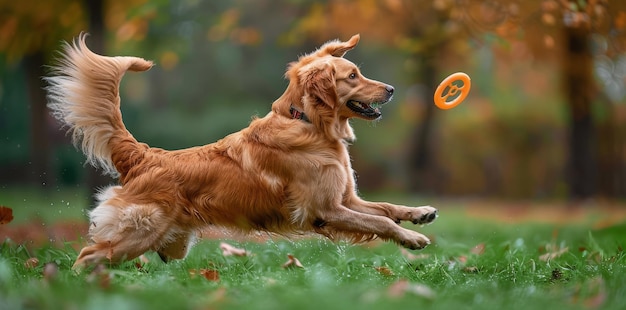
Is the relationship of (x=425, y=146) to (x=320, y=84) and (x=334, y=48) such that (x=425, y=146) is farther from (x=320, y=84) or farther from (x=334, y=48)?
(x=320, y=84)

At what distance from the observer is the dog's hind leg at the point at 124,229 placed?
5.07m

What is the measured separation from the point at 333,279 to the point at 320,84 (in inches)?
65.4

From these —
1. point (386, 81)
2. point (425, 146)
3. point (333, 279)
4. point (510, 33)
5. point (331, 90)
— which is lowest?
point (425, 146)

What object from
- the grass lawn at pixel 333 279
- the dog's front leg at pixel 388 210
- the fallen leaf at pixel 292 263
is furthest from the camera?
the dog's front leg at pixel 388 210

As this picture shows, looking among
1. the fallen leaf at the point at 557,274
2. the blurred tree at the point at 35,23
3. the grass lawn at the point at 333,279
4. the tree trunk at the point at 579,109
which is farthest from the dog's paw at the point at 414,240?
the tree trunk at the point at 579,109

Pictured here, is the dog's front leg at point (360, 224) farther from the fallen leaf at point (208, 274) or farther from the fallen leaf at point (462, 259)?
the fallen leaf at point (208, 274)

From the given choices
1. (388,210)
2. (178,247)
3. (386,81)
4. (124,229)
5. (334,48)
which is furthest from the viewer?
(386,81)

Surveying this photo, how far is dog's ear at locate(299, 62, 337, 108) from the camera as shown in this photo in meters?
5.42

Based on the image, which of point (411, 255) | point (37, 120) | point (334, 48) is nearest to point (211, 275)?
point (411, 255)

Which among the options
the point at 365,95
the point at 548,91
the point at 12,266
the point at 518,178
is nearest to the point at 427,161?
the point at 548,91

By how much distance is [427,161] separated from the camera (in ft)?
68.7

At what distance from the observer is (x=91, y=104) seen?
17.5ft

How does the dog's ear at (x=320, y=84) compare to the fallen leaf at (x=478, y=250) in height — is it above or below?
above

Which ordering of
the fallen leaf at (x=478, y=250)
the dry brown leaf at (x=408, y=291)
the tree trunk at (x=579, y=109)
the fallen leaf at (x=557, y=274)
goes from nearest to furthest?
the dry brown leaf at (x=408, y=291) → the fallen leaf at (x=557, y=274) → the fallen leaf at (x=478, y=250) → the tree trunk at (x=579, y=109)
